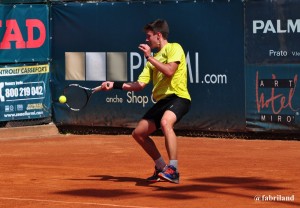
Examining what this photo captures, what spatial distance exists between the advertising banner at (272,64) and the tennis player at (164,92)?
5257 millimetres

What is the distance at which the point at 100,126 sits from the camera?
17578mm

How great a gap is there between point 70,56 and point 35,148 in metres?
2.96

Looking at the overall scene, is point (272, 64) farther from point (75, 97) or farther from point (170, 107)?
point (170, 107)

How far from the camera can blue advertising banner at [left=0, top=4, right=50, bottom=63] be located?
16984mm

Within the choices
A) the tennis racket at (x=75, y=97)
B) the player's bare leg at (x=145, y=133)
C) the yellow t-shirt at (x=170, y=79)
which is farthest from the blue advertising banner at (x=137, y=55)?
the player's bare leg at (x=145, y=133)

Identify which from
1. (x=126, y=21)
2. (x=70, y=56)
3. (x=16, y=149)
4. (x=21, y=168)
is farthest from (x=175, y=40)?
(x=21, y=168)

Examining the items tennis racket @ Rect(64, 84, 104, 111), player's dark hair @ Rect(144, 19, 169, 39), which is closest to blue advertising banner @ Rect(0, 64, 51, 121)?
tennis racket @ Rect(64, 84, 104, 111)

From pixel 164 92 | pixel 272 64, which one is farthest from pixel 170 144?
pixel 272 64

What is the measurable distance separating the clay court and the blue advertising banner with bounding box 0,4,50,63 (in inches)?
57.9

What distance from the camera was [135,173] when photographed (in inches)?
454

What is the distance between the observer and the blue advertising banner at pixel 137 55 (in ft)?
52.0

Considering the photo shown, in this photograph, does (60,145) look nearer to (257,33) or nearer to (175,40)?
(175,40)

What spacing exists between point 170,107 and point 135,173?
1729mm

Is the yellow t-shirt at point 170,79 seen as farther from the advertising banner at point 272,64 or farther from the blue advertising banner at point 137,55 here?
the blue advertising banner at point 137,55
